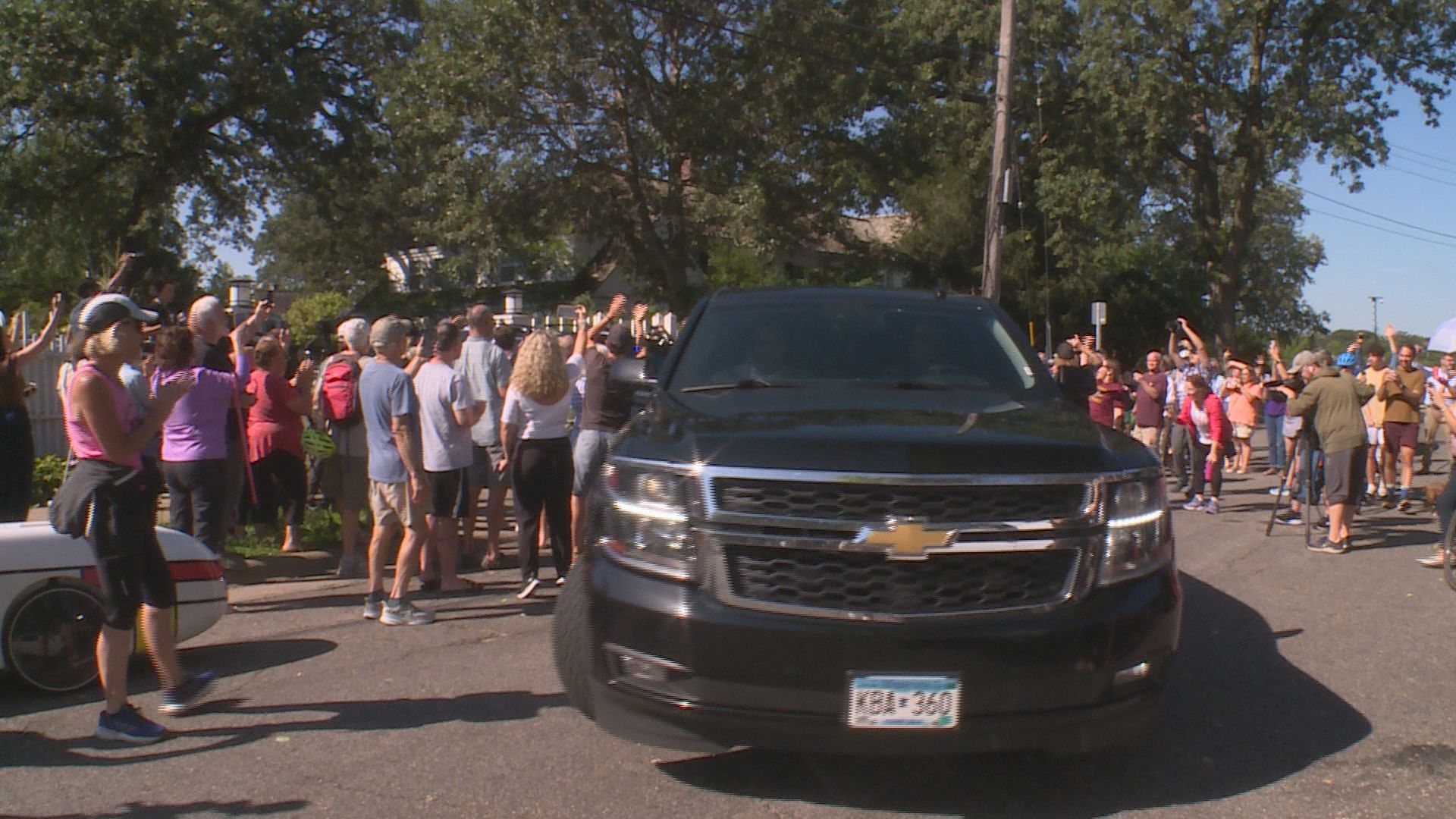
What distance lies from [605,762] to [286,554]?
17.7 feet

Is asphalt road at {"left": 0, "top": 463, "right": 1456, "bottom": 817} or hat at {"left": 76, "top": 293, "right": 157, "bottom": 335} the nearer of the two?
asphalt road at {"left": 0, "top": 463, "right": 1456, "bottom": 817}

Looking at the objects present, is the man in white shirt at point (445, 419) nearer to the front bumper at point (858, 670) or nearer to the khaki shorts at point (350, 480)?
the khaki shorts at point (350, 480)

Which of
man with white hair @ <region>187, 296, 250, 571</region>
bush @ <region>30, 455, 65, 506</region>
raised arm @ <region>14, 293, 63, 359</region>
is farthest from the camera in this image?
bush @ <region>30, 455, 65, 506</region>

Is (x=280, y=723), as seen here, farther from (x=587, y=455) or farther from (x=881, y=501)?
(x=587, y=455)

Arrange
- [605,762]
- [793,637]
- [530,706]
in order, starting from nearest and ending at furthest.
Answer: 1. [793,637]
2. [605,762]
3. [530,706]

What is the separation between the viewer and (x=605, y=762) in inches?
195

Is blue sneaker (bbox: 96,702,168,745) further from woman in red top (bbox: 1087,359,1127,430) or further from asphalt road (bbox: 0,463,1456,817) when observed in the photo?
woman in red top (bbox: 1087,359,1127,430)

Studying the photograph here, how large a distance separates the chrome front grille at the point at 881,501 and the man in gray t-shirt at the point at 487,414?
4.67 metres

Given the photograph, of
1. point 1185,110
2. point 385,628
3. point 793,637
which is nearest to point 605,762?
point 793,637

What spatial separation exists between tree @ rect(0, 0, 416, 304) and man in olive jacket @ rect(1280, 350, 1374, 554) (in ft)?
87.6

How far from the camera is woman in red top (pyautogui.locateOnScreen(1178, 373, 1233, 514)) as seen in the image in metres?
14.0

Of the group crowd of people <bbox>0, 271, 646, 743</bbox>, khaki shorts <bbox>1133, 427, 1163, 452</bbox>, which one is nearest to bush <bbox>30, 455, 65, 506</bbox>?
crowd of people <bbox>0, 271, 646, 743</bbox>

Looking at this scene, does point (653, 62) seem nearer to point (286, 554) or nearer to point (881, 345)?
point (286, 554)

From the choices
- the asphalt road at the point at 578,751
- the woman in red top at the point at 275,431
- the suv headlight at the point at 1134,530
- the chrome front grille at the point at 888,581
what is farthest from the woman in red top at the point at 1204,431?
the chrome front grille at the point at 888,581
